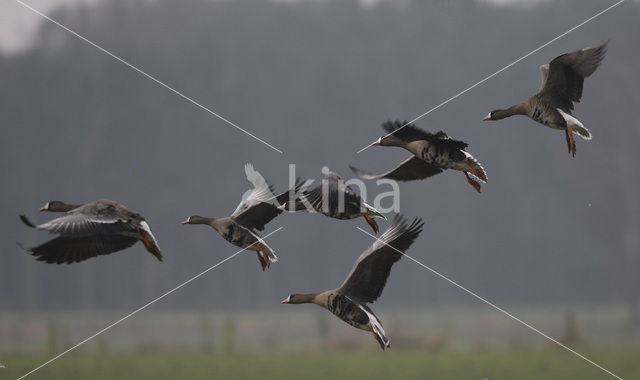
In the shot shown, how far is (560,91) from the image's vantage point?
9.04 meters

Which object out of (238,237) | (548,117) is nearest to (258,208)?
(238,237)

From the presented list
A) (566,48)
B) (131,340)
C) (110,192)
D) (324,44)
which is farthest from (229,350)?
(324,44)

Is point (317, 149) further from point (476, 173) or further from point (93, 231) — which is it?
point (93, 231)

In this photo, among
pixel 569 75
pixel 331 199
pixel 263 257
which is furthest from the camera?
pixel 263 257

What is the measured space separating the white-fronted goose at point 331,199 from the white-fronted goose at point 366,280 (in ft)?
1.12

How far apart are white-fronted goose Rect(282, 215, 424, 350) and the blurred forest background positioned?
194ft

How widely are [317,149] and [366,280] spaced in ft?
267

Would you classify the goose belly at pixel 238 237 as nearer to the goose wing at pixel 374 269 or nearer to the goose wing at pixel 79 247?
the goose wing at pixel 79 247

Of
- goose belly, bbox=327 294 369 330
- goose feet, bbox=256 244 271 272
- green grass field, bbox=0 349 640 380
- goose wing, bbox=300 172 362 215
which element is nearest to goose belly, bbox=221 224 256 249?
goose feet, bbox=256 244 271 272

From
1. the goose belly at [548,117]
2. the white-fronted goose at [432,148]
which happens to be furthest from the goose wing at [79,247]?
the goose belly at [548,117]

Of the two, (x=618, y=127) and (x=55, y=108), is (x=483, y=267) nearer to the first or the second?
(x=618, y=127)

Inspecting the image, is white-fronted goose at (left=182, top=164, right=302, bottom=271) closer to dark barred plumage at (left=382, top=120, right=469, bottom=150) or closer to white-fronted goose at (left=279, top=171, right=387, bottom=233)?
white-fronted goose at (left=279, top=171, right=387, bottom=233)

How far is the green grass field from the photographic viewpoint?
35375 millimetres

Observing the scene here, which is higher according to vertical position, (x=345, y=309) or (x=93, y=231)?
(x=93, y=231)
